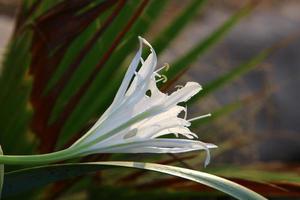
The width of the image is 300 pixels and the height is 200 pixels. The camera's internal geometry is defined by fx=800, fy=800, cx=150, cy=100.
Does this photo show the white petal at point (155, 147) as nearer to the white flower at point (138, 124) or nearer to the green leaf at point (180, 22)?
the white flower at point (138, 124)

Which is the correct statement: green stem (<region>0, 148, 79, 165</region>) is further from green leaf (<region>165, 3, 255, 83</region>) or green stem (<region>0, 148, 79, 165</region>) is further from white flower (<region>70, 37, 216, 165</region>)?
green leaf (<region>165, 3, 255, 83</region>)

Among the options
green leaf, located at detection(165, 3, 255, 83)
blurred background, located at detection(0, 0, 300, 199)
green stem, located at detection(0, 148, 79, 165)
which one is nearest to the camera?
green stem, located at detection(0, 148, 79, 165)

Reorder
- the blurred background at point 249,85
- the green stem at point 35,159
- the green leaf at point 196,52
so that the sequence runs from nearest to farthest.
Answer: the green stem at point 35,159 → the green leaf at point 196,52 → the blurred background at point 249,85

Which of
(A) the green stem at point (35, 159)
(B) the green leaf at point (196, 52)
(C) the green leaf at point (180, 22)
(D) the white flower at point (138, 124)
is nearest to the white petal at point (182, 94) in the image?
(D) the white flower at point (138, 124)

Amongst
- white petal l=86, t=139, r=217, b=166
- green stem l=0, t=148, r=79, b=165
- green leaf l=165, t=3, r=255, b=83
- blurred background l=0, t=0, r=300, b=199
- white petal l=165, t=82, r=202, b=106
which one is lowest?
green stem l=0, t=148, r=79, b=165

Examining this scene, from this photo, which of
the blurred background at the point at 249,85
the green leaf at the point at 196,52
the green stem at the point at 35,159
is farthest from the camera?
the blurred background at the point at 249,85

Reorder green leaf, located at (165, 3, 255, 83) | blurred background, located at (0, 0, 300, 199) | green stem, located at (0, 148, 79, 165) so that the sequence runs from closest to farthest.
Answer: green stem, located at (0, 148, 79, 165) → green leaf, located at (165, 3, 255, 83) → blurred background, located at (0, 0, 300, 199)

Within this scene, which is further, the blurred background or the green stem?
the blurred background

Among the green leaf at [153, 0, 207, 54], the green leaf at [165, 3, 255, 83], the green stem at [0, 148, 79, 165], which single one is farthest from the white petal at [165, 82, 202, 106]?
the green leaf at [153, 0, 207, 54]
